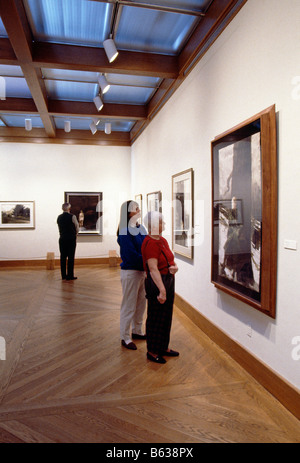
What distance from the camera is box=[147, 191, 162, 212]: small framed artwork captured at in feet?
23.9

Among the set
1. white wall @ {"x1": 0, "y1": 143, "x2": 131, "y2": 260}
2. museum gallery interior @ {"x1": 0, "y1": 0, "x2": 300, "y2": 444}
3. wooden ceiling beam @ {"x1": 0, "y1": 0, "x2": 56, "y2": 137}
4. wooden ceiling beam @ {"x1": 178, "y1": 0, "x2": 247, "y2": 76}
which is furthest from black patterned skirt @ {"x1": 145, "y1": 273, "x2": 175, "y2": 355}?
white wall @ {"x1": 0, "y1": 143, "x2": 131, "y2": 260}

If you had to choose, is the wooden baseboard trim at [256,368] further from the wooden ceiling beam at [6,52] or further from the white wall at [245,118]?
the wooden ceiling beam at [6,52]

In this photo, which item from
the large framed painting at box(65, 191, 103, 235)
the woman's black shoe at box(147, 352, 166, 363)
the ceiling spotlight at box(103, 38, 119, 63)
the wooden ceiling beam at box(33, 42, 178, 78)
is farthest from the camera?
the large framed painting at box(65, 191, 103, 235)

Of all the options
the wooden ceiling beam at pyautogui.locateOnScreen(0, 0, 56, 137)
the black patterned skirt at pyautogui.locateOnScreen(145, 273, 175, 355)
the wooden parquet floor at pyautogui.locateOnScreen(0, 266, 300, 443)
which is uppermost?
the wooden ceiling beam at pyautogui.locateOnScreen(0, 0, 56, 137)

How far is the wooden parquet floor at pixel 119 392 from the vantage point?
8.32 ft

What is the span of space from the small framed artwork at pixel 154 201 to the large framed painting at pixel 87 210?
3.32m

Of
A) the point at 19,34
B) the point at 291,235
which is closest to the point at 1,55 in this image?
the point at 19,34

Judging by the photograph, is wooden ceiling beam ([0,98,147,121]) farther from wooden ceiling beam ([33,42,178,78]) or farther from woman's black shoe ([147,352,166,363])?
woman's black shoe ([147,352,166,363])

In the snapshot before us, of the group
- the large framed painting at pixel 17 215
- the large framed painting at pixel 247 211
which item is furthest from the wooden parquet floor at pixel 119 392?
the large framed painting at pixel 17 215

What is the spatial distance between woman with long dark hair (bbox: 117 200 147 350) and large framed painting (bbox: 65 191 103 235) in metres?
7.27

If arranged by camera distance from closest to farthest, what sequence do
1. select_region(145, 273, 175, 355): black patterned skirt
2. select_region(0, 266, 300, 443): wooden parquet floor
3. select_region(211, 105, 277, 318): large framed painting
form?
select_region(0, 266, 300, 443): wooden parquet floor
select_region(211, 105, 277, 318): large framed painting
select_region(145, 273, 175, 355): black patterned skirt

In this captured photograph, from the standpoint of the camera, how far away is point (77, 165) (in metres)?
11.1
